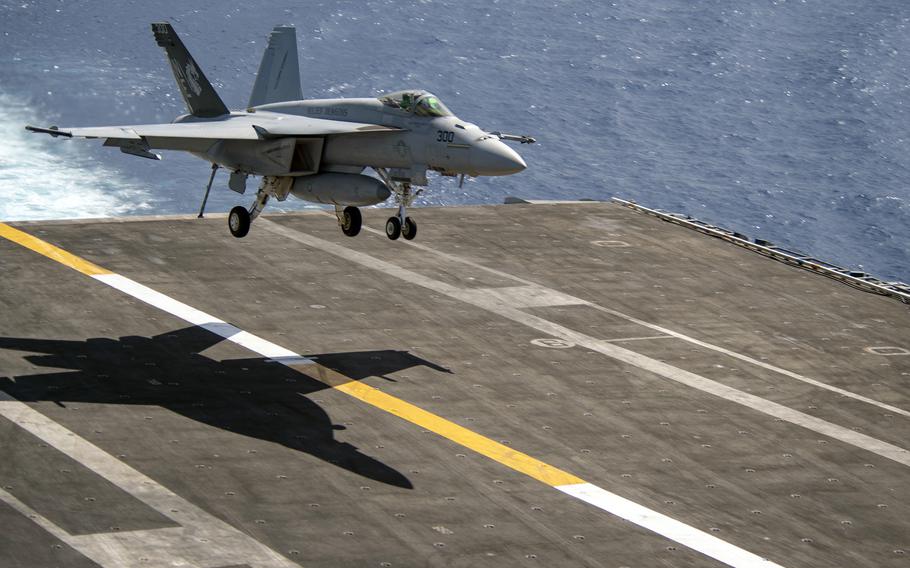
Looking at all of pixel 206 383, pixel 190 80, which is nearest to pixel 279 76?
pixel 190 80

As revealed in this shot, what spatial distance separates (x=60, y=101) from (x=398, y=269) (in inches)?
2170

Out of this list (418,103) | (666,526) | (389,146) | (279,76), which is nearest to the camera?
(666,526)

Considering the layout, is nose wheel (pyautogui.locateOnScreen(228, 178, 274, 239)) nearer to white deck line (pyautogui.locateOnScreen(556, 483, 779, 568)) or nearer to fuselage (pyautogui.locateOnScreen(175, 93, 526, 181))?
fuselage (pyautogui.locateOnScreen(175, 93, 526, 181))

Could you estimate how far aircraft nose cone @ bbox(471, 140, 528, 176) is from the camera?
3325 cm

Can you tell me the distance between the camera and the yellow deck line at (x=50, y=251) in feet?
135

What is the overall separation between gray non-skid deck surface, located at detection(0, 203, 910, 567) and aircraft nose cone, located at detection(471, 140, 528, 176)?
5.44m

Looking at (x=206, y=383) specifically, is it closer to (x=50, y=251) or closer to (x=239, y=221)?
(x=239, y=221)

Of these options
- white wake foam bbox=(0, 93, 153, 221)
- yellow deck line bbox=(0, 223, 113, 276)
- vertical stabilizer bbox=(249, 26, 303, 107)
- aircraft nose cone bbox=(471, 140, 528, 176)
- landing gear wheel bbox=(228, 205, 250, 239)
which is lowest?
white wake foam bbox=(0, 93, 153, 221)

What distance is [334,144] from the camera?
36.5m

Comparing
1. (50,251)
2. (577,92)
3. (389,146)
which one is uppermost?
(577,92)

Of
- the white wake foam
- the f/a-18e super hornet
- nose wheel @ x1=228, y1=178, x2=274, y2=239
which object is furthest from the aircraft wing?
the white wake foam

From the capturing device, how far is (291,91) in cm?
4041

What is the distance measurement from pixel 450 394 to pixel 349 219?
7556 mm

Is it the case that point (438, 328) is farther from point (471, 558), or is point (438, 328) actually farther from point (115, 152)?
point (115, 152)
